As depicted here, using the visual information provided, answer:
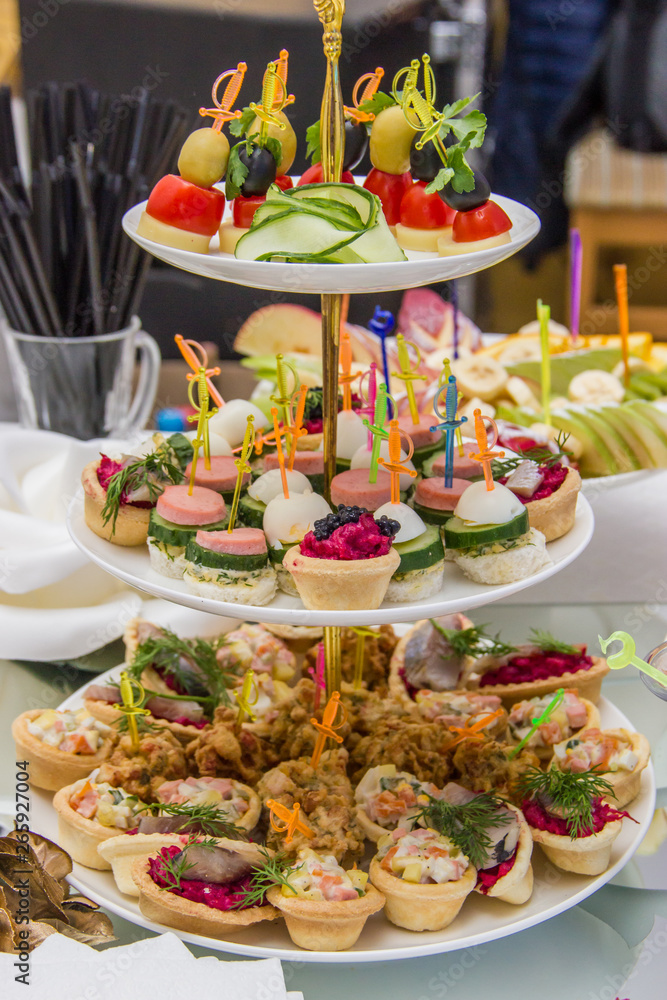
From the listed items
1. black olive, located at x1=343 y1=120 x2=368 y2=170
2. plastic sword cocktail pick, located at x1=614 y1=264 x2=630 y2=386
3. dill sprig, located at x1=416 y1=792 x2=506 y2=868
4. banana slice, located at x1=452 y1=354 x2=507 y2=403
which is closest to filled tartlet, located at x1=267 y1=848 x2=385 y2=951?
dill sprig, located at x1=416 y1=792 x2=506 y2=868

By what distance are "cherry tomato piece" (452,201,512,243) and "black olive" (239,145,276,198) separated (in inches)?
8.5

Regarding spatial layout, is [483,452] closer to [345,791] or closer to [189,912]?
[345,791]

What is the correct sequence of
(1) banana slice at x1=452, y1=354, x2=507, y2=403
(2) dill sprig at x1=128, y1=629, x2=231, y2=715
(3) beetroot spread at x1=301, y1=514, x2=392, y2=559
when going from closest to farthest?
(3) beetroot spread at x1=301, y1=514, x2=392, y2=559 → (2) dill sprig at x1=128, y1=629, x2=231, y2=715 → (1) banana slice at x1=452, y1=354, x2=507, y2=403

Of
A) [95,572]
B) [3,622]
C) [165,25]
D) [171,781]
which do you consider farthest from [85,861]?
[165,25]

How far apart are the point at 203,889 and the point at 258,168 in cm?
80

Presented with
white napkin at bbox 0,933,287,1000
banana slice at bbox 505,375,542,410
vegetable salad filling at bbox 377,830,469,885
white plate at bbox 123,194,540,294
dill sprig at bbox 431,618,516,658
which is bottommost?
dill sprig at bbox 431,618,516,658

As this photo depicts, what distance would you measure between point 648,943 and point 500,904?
0.17m

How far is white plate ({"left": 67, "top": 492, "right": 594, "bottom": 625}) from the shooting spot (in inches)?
40.8

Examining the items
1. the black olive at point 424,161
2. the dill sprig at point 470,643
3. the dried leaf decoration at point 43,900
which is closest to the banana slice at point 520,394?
the dill sprig at point 470,643

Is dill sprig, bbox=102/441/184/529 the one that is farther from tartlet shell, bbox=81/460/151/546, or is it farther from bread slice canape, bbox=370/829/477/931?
bread slice canape, bbox=370/829/477/931

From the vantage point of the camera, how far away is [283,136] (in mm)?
1148

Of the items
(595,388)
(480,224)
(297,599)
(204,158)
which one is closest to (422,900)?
(297,599)

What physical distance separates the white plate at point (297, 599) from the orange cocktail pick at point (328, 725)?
17cm

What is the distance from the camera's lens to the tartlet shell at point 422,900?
42.5 inches
